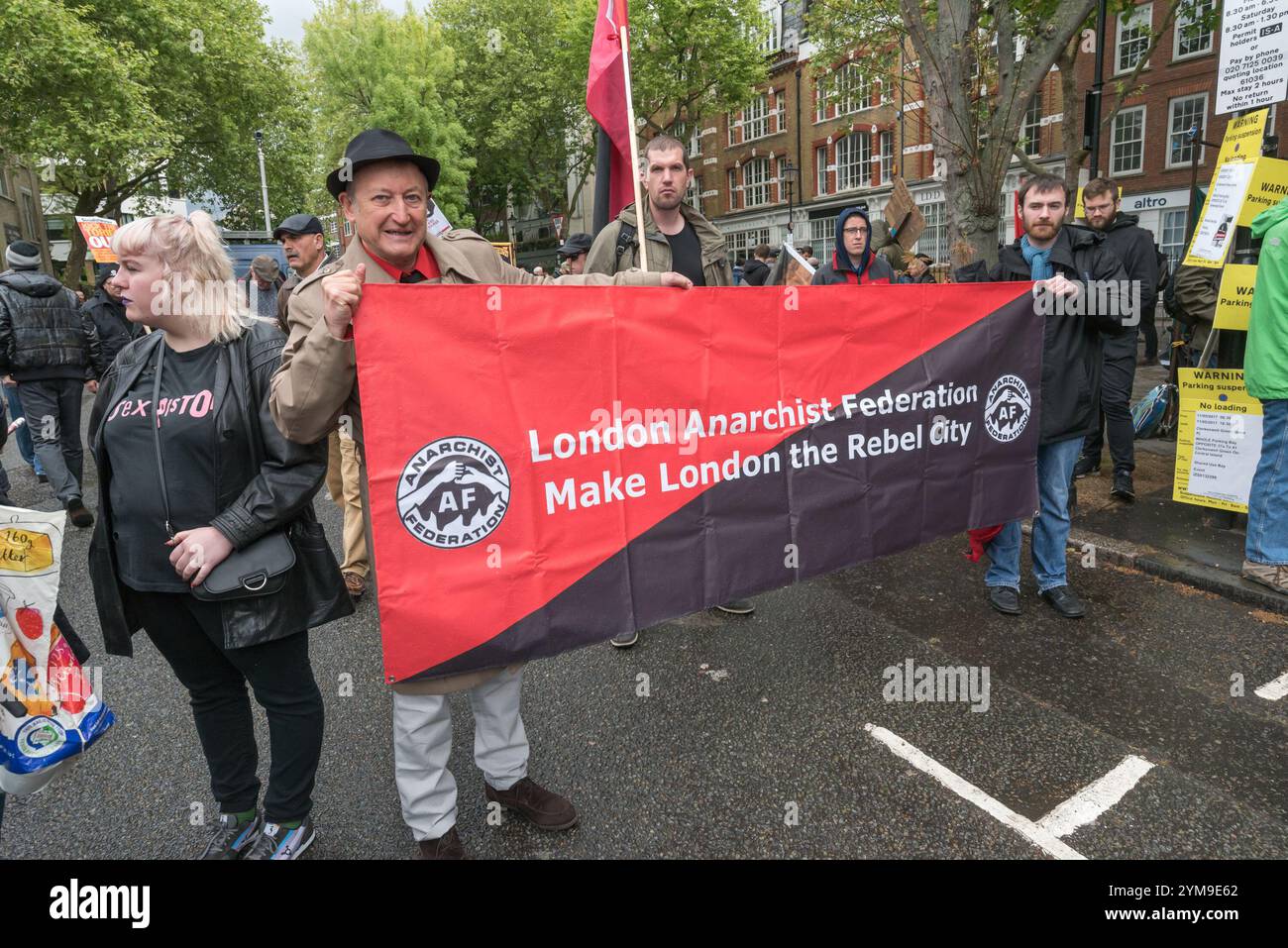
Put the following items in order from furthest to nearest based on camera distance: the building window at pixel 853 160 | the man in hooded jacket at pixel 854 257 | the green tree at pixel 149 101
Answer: the building window at pixel 853 160
the green tree at pixel 149 101
the man in hooded jacket at pixel 854 257

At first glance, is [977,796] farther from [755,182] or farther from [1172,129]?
[755,182]

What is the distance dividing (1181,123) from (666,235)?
2770 cm

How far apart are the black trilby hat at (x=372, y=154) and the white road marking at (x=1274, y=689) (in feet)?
13.1

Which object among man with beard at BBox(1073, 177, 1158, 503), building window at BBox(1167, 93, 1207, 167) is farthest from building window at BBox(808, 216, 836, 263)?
man with beard at BBox(1073, 177, 1158, 503)

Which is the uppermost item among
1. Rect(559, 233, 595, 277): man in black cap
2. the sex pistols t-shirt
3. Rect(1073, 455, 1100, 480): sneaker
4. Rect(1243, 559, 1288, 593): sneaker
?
Rect(559, 233, 595, 277): man in black cap

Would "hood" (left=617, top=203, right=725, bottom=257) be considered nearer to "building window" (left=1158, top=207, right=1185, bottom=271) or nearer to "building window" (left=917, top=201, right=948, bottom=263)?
"building window" (left=1158, top=207, right=1185, bottom=271)

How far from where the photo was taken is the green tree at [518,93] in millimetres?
40000

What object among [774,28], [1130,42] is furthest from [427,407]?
[774,28]

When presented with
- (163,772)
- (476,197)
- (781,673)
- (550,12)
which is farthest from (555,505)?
(476,197)

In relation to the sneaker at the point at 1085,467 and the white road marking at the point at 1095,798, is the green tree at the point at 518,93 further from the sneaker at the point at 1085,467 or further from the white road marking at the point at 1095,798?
the white road marking at the point at 1095,798

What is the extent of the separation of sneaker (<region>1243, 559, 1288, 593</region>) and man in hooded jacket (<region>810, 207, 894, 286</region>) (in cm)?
307

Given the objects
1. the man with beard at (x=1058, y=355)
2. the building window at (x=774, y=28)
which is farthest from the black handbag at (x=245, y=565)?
the building window at (x=774, y=28)

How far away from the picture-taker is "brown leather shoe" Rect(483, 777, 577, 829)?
2.71m
